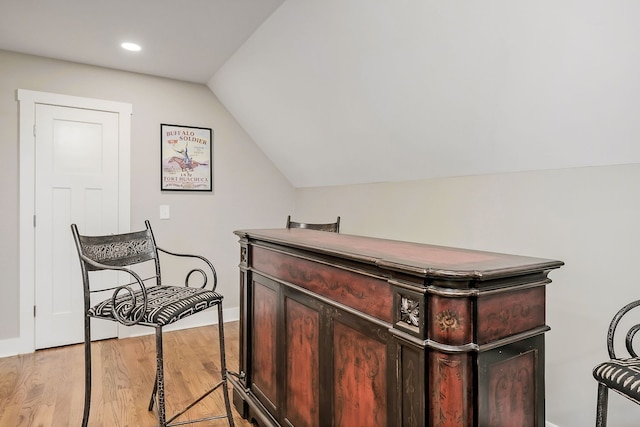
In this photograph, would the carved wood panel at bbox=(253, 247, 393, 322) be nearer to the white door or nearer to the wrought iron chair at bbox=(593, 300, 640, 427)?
the wrought iron chair at bbox=(593, 300, 640, 427)

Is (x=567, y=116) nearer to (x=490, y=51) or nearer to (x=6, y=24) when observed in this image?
(x=490, y=51)

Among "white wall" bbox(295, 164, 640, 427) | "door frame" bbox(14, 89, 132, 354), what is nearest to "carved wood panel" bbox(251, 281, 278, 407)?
"white wall" bbox(295, 164, 640, 427)

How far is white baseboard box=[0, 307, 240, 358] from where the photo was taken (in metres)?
3.06

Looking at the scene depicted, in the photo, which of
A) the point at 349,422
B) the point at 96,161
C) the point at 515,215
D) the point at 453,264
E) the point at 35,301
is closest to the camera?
the point at 453,264

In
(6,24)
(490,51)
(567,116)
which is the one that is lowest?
(567,116)

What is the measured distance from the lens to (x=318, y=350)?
57.7 inches

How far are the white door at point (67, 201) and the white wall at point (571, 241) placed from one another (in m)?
2.91

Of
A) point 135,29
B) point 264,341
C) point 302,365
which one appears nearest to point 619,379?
point 302,365

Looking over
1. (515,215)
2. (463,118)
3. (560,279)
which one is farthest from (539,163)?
(560,279)

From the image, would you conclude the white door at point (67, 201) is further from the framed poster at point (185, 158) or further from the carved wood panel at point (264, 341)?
the carved wood panel at point (264, 341)

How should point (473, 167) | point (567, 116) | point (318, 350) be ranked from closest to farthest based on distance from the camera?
point (318, 350)
point (567, 116)
point (473, 167)

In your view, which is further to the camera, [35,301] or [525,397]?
[35,301]

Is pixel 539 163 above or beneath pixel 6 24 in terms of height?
beneath

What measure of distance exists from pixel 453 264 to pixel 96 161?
3330mm
